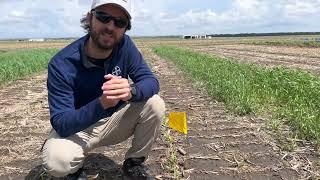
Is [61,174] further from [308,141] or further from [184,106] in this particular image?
[184,106]

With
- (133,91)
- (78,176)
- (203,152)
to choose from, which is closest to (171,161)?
(203,152)

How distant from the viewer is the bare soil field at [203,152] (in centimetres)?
375

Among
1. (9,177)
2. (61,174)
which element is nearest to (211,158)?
(61,174)

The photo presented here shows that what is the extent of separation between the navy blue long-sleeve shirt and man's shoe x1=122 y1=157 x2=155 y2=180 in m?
0.51

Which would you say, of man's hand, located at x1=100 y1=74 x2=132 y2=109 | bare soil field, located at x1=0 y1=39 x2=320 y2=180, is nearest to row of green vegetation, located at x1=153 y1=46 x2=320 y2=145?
bare soil field, located at x1=0 y1=39 x2=320 y2=180

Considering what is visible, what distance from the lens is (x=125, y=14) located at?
3152 millimetres

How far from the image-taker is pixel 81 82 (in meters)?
3.33

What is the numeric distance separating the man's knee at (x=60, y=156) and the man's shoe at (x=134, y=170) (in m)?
0.57

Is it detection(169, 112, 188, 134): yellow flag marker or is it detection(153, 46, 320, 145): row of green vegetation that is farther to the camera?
detection(153, 46, 320, 145): row of green vegetation

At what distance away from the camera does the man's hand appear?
291 centimetres

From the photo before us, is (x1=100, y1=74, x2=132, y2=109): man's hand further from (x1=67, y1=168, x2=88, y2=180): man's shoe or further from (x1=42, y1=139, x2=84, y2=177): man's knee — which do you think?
(x1=67, y1=168, x2=88, y2=180): man's shoe

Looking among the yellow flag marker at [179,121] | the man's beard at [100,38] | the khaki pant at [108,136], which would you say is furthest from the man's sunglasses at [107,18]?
A: the yellow flag marker at [179,121]

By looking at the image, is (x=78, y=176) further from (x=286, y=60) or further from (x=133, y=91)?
(x=286, y=60)

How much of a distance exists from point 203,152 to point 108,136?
1.15 meters
